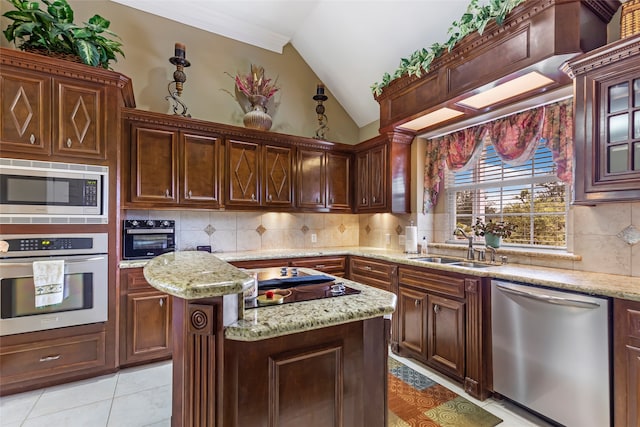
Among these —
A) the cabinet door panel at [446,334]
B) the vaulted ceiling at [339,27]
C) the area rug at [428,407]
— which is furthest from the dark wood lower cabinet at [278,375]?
the vaulted ceiling at [339,27]

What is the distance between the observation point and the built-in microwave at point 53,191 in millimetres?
2289

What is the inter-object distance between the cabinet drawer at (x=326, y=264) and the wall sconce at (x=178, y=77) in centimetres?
211

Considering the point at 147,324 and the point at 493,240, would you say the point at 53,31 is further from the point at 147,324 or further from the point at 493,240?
the point at 493,240

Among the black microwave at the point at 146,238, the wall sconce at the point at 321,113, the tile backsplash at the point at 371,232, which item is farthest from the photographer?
the wall sconce at the point at 321,113

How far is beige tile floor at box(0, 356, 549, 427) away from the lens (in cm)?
203

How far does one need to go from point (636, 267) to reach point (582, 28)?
163 centimetres

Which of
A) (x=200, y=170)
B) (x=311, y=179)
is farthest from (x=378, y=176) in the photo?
(x=200, y=170)

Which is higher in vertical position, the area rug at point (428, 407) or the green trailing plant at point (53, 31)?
the green trailing plant at point (53, 31)

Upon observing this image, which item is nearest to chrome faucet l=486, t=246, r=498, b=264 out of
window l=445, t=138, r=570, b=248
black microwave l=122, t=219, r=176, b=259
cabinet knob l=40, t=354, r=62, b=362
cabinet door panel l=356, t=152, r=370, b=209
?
window l=445, t=138, r=570, b=248

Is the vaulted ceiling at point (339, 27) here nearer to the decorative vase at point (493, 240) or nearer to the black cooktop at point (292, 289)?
the decorative vase at point (493, 240)

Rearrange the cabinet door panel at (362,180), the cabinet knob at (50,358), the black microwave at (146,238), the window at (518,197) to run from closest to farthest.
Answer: the cabinet knob at (50,358) < the window at (518,197) < the black microwave at (146,238) < the cabinet door panel at (362,180)

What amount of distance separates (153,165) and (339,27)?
106 inches

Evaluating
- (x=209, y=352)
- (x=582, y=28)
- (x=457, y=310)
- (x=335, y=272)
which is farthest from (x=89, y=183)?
(x=582, y=28)

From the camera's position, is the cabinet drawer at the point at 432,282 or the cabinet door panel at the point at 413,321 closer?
the cabinet drawer at the point at 432,282
